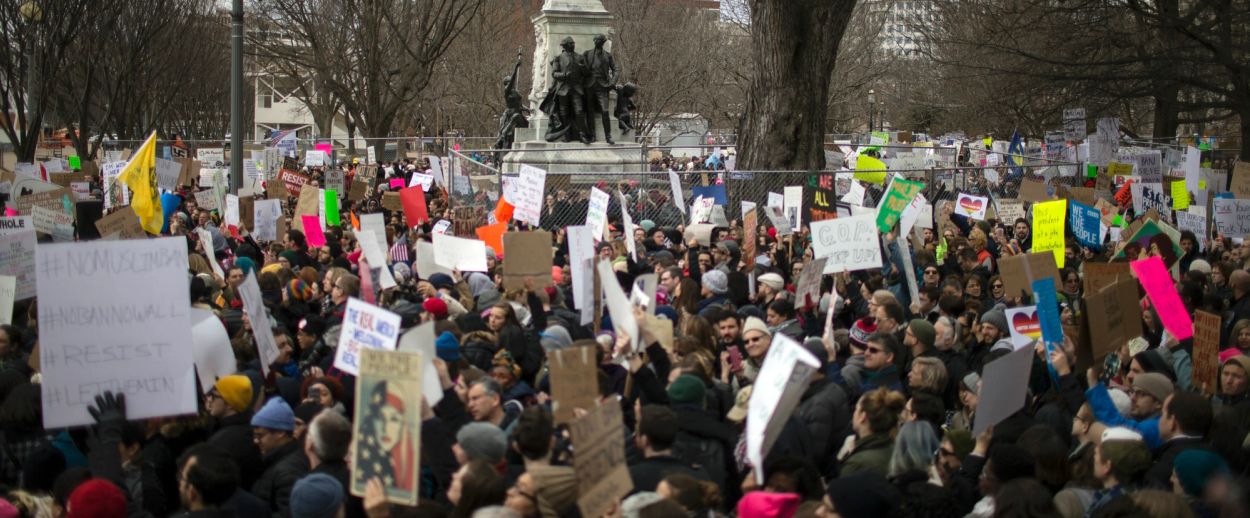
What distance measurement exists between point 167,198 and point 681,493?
13.4 meters

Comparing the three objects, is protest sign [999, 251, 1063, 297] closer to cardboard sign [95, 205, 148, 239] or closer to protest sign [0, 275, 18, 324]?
protest sign [0, 275, 18, 324]

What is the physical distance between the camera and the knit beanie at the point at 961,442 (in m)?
4.60

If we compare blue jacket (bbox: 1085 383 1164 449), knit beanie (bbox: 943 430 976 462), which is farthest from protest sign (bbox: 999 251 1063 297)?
knit beanie (bbox: 943 430 976 462)

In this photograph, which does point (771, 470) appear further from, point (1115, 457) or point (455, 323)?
point (455, 323)

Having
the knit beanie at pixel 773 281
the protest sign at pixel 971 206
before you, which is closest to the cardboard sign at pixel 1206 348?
the knit beanie at pixel 773 281

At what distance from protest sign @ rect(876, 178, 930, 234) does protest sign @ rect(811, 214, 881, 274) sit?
2.00 m

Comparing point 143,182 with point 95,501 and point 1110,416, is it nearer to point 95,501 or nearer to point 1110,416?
point 95,501

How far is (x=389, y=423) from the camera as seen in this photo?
11.8 ft

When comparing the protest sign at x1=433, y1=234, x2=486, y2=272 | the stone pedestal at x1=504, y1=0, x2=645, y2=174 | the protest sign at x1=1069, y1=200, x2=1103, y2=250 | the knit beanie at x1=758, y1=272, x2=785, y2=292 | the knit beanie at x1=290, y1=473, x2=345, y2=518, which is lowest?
the knit beanie at x1=290, y1=473, x2=345, y2=518

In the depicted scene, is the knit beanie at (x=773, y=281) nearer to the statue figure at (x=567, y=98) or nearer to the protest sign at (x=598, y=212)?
the protest sign at (x=598, y=212)

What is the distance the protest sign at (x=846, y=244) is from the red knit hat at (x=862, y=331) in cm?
166

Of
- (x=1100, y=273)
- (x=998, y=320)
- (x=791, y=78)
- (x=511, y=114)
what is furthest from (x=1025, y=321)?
(x=511, y=114)

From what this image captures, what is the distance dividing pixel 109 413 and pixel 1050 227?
24.6 ft

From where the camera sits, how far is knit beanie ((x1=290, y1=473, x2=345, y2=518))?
3799 mm
